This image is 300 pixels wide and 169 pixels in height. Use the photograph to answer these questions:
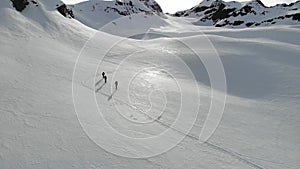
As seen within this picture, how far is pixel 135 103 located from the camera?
17219 mm

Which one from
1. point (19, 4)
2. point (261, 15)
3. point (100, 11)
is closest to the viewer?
→ point (19, 4)

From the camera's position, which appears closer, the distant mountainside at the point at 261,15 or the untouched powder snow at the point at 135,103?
the untouched powder snow at the point at 135,103

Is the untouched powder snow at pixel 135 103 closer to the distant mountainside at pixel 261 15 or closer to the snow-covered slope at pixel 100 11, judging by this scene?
the distant mountainside at pixel 261 15

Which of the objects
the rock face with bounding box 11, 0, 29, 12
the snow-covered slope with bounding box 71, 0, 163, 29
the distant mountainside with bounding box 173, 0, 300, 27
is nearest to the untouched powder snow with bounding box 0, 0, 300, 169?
the rock face with bounding box 11, 0, 29, 12

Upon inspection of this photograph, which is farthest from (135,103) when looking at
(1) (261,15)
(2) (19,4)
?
(1) (261,15)

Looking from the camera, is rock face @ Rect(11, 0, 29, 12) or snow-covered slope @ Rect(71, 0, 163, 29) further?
snow-covered slope @ Rect(71, 0, 163, 29)

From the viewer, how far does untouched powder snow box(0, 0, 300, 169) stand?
10.1 meters

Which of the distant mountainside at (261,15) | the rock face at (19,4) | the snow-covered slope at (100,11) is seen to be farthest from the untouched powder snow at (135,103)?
the snow-covered slope at (100,11)

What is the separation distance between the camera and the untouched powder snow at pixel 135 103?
33.1 ft

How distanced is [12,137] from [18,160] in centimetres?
172

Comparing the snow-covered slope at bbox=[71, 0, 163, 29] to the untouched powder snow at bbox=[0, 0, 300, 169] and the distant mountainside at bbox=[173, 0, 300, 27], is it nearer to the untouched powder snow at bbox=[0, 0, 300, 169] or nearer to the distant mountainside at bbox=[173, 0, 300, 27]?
the distant mountainside at bbox=[173, 0, 300, 27]

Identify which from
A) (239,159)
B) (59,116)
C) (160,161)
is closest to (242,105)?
(239,159)

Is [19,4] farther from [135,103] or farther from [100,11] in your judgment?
[100,11]

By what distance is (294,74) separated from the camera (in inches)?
972
